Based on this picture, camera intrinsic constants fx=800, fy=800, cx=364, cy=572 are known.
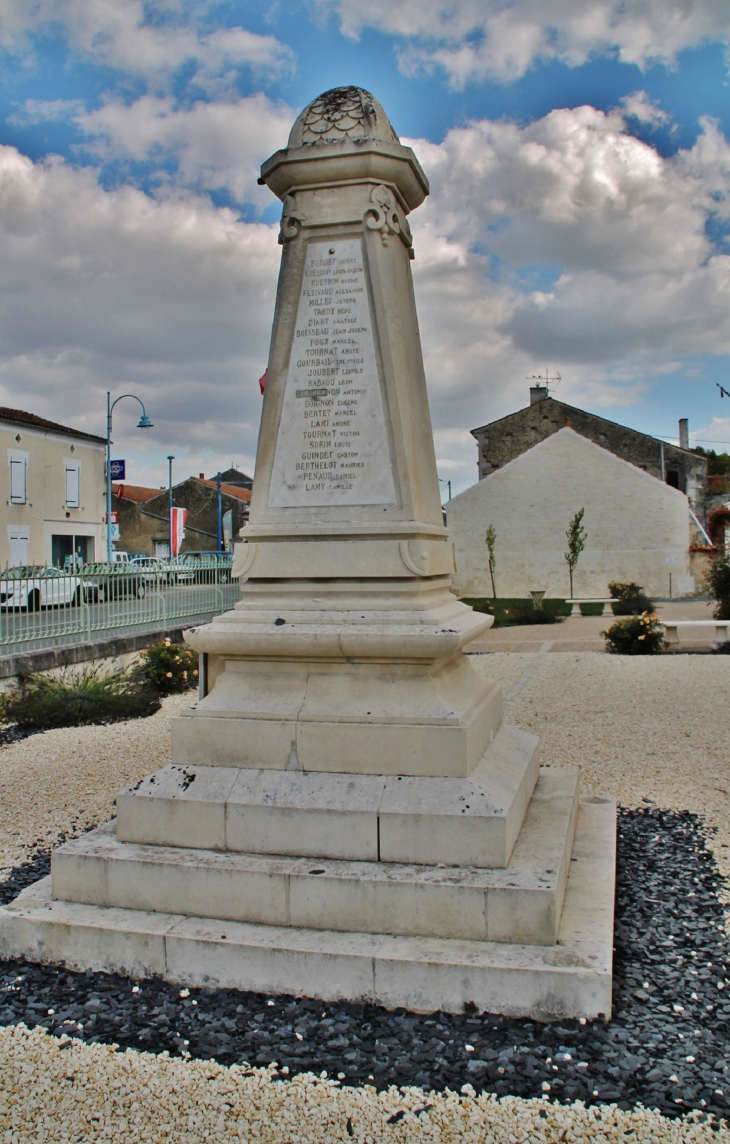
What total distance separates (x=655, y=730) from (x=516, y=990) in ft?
15.2

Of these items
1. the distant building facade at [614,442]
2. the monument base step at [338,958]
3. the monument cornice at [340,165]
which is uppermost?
the distant building facade at [614,442]

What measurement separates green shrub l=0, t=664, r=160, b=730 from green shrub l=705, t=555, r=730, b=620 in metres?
9.49

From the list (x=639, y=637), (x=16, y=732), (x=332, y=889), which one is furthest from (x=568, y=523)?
(x=332, y=889)

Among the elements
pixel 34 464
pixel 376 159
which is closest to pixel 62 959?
pixel 376 159

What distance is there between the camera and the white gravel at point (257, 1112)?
6.88 ft

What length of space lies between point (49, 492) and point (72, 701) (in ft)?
69.5

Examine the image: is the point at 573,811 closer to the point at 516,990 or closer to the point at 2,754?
the point at 516,990

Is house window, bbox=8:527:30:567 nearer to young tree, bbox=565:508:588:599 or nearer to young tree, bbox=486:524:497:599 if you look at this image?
young tree, bbox=486:524:497:599

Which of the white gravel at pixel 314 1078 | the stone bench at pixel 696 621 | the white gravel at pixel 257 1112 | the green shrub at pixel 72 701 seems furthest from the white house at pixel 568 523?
the white gravel at pixel 257 1112

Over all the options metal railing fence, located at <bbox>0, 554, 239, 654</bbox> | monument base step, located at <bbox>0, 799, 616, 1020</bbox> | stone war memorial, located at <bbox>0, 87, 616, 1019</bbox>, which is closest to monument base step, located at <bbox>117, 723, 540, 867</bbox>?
stone war memorial, located at <bbox>0, 87, 616, 1019</bbox>

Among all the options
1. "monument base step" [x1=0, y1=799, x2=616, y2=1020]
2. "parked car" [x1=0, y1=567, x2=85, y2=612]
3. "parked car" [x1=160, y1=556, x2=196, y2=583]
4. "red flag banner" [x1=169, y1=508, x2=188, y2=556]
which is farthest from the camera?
"red flag banner" [x1=169, y1=508, x2=188, y2=556]

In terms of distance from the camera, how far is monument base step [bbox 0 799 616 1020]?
8.39 ft

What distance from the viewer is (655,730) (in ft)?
22.1

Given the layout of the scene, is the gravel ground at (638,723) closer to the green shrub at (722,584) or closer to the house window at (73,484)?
the green shrub at (722,584)
